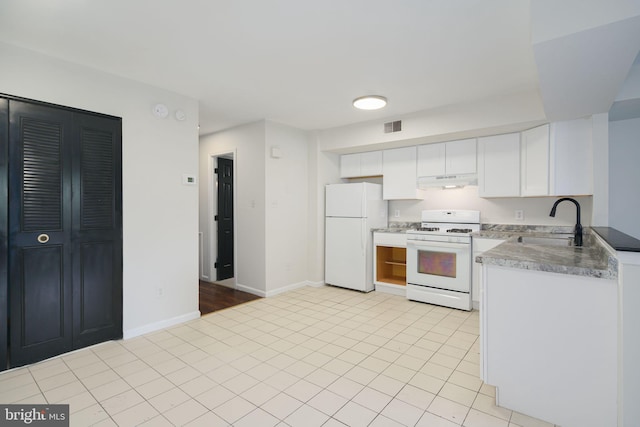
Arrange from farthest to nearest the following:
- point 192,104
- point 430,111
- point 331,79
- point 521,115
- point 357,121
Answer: point 357,121, point 430,111, point 192,104, point 521,115, point 331,79

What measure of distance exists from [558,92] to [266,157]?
326 cm

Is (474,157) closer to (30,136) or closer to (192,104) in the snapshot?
(192,104)

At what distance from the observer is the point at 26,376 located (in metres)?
2.35

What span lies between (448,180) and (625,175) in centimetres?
179

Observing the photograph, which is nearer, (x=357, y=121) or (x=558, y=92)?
(x=558, y=92)

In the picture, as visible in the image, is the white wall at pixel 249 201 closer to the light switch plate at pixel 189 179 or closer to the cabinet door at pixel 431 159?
the light switch plate at pixel 189 179

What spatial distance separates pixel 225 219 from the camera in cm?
542

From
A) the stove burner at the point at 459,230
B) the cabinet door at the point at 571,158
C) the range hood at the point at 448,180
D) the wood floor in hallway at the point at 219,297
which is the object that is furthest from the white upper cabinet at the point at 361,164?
the wood floor in hallway at the point at 219,297

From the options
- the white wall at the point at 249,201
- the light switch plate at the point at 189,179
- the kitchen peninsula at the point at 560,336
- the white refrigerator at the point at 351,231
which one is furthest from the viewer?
the white refrigerator at the point at 351,231

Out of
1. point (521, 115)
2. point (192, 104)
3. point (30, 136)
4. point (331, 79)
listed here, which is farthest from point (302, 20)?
point (521, 115)

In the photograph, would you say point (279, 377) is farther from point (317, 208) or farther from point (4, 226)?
point (317, 208)

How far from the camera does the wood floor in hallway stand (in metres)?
4.02

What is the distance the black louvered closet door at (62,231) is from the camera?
243cm

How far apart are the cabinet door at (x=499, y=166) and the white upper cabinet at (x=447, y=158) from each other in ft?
0.39
